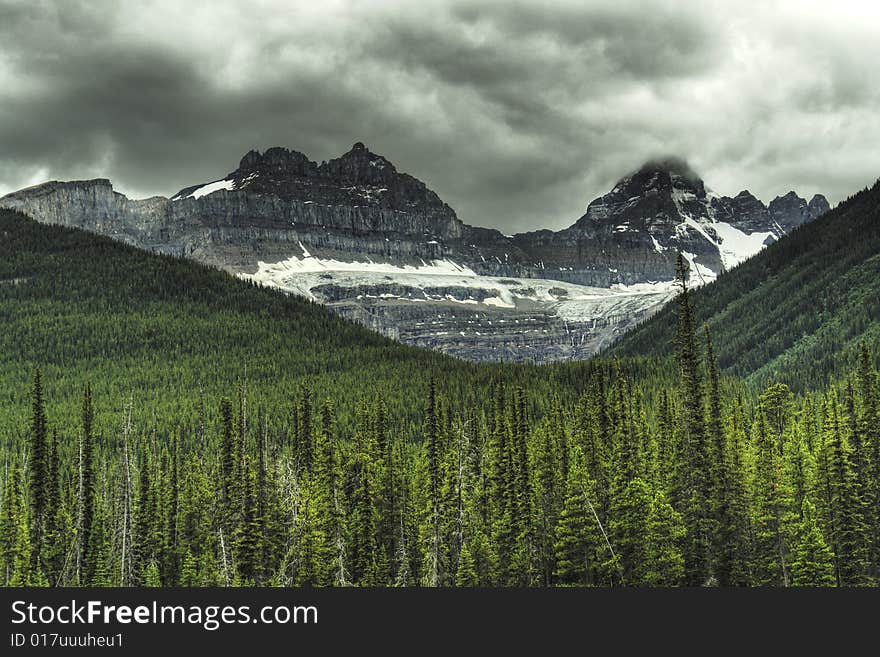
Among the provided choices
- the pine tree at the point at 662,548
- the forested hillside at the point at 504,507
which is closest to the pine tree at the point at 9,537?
the forested hillside at the point at 504,507

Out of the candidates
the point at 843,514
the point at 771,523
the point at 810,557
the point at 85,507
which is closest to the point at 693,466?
the point at 771,523

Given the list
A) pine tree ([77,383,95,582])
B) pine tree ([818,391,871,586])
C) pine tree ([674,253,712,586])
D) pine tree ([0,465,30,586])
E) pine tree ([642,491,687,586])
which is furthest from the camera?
pine tree ([0,465,30,586])

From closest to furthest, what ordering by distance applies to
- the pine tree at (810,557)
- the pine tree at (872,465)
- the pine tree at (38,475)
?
the pine tree at (810,557), the pine tree at (872,465), the pine tree at (38,475)

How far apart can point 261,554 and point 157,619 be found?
4212cm

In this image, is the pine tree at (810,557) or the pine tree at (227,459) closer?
the pine tree at (810,557)

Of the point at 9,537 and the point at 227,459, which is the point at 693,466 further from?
the point at 9,537

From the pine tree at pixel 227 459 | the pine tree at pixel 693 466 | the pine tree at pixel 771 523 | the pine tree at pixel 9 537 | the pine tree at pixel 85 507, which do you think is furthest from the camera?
the pine tree at pixel 9 537

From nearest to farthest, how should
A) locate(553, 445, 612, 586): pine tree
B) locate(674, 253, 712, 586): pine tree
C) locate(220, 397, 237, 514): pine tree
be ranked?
1. locate(674, 253, 712, 586): pine tree
2. locate(553, 445, 612, 586): pine tree
3. locate(220, 397, 237, 514): pine tree

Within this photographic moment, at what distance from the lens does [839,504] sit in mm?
76125

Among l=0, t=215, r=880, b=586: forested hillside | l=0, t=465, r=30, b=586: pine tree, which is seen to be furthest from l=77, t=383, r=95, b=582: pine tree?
l=0, t=465, r=30, b=586: pine tree

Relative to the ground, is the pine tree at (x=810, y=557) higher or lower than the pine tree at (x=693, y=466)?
lower

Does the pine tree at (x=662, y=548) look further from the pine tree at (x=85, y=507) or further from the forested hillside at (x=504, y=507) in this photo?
the pine tree at (x=85, y=507)

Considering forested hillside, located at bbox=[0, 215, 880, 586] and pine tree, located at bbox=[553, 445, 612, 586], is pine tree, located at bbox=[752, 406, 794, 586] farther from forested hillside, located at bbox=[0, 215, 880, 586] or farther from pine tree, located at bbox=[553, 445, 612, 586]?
pine tree, located at bbox=[553, 445, 612, 586]

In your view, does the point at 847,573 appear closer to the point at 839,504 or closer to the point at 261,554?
the point at 839,504
